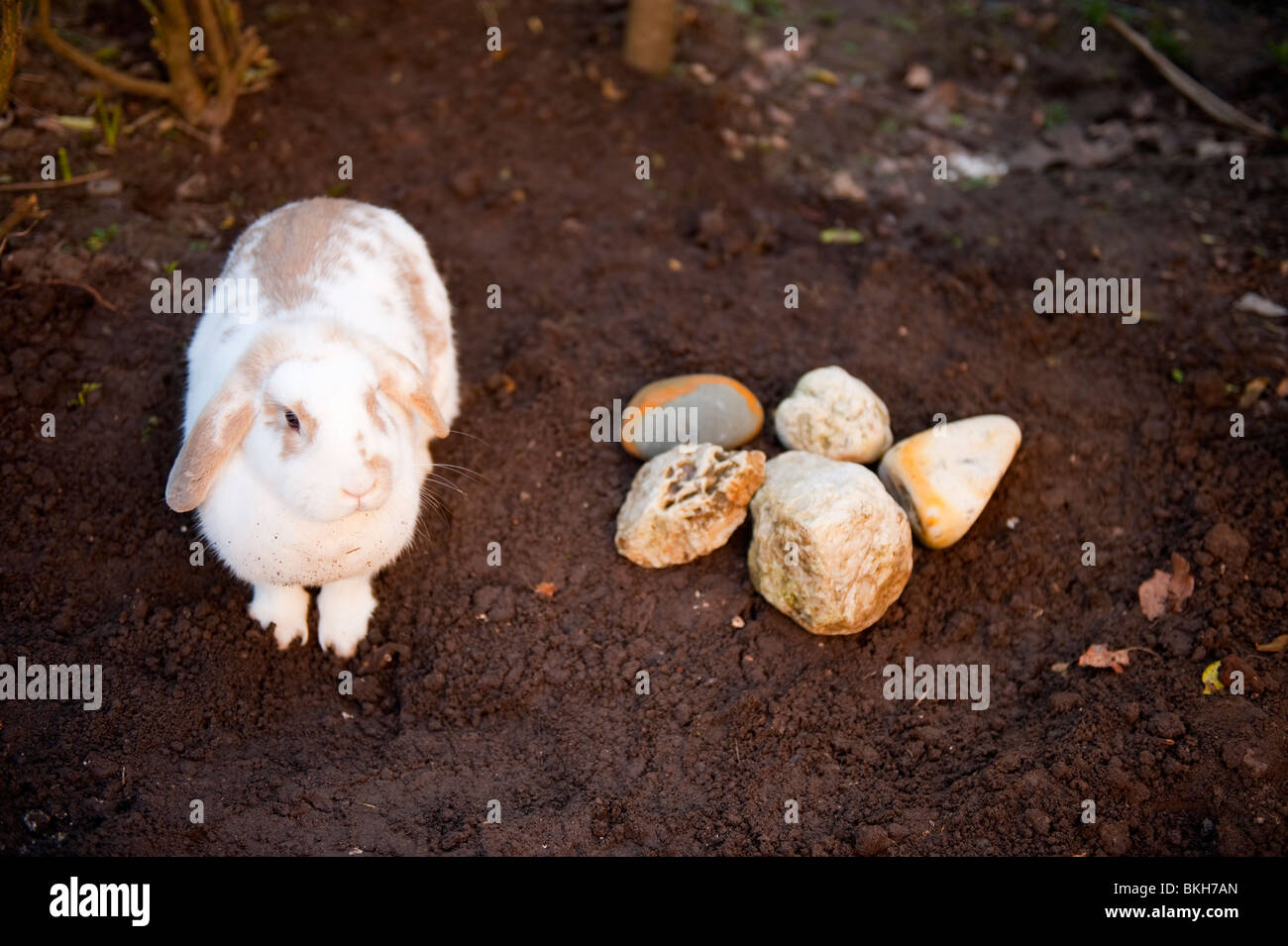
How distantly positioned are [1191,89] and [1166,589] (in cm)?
356

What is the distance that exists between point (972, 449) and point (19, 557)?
3493 millimetres

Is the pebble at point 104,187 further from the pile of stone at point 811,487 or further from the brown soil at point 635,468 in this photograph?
the pile of stone at point 811,487

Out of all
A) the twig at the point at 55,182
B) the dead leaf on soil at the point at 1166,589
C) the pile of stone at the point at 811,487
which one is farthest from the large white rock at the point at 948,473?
the twig at the point at 55,182

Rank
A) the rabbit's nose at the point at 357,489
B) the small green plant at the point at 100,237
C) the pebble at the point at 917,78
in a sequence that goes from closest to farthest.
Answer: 1. the rabbit's nose at the point at 357,489
2. the small green plant at the point at 100,237
3. the pebble at the point at 917,78

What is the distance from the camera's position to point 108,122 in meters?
4.88

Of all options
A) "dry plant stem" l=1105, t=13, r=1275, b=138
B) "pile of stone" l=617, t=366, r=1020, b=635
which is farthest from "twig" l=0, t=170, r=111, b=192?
"dry plant stem" l=1105, t=13, r=1275, b=138

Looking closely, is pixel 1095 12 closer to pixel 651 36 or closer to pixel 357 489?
pixel 651 36

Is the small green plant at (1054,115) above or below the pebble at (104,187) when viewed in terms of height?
above

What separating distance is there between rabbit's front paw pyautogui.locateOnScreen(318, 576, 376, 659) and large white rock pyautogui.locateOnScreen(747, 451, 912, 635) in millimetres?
1415

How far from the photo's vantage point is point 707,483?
3783mm

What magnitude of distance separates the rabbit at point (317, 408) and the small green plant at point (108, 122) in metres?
1.41

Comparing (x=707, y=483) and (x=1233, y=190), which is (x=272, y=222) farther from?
(x=1233, y=190)

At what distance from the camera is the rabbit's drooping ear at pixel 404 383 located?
133 inches

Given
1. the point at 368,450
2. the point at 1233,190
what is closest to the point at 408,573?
the point at 368,450
